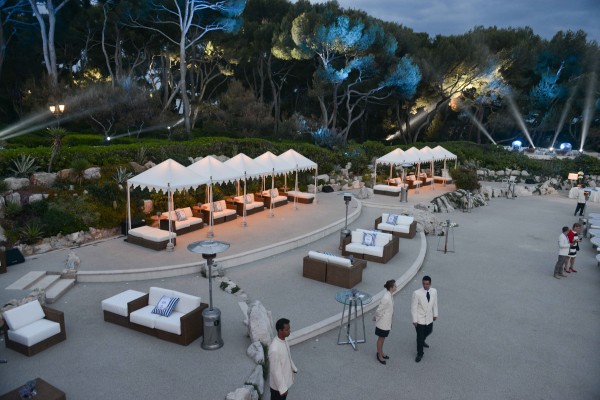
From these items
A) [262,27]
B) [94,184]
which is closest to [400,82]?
[262,27]

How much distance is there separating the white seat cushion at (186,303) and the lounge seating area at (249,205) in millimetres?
8323

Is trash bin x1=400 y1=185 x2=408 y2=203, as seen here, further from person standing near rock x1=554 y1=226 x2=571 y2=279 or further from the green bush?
person standing near rock x1=554 y1=226 x2=571 y2=279

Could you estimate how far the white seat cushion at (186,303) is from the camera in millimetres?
7535

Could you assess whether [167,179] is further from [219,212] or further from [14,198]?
[14,198]

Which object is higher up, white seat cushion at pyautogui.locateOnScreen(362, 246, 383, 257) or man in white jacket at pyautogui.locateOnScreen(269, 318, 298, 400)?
man in white jacket at pyautogui.locateOnScreen(269, 318, 298, 400)

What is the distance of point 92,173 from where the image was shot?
14.8 m

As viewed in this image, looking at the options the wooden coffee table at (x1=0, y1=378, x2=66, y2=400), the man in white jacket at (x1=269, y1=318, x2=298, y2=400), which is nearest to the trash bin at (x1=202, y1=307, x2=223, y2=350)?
the man in white jacket at (x1=269, y1=318, x2=298, y2=400)

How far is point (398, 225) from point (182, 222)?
7.42 meters

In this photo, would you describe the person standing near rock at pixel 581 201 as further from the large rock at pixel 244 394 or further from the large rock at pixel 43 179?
the large rock at pixel 43 179

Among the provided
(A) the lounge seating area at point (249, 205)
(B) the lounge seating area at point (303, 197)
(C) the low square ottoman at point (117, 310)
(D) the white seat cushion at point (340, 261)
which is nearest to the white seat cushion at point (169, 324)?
(C) the low square ottoman at point (117, 310)

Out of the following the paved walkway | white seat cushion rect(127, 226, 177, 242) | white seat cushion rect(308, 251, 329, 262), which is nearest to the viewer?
the paved walkway

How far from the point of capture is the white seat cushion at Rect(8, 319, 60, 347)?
673 cm

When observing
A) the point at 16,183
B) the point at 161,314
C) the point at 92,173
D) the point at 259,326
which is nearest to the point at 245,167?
the point at 92,173

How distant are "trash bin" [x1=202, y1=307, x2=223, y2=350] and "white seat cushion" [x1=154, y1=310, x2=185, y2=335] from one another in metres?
0.50
